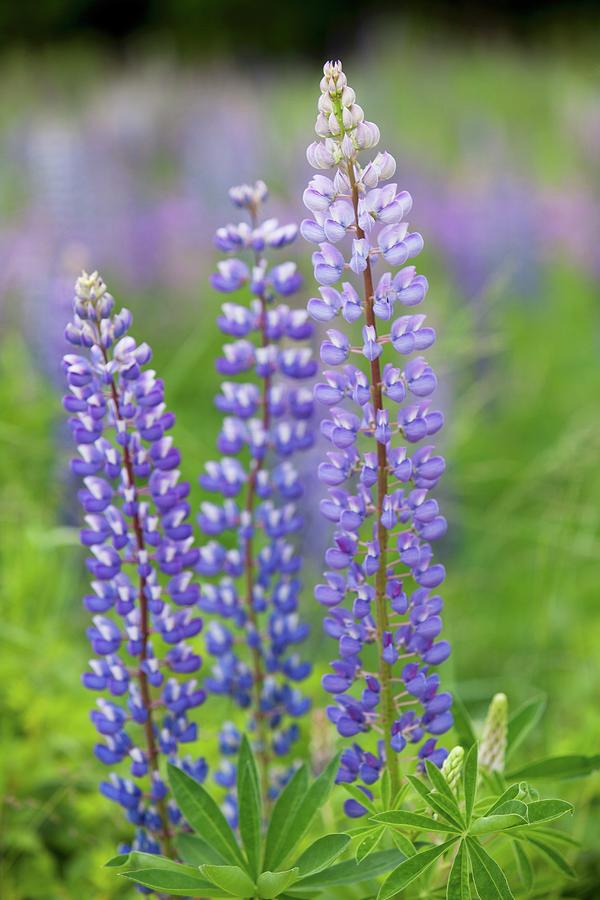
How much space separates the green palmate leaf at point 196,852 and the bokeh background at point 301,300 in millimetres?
423

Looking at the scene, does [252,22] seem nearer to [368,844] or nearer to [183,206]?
[183,206]

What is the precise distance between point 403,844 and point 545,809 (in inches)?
6.9

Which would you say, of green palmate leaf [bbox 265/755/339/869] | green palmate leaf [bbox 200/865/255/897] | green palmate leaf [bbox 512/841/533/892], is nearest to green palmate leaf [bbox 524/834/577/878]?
green palmate leaf [bbox 512/841/533/892]

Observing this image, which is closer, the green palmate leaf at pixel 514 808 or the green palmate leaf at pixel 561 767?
the green palmate leaf at pixel 514 808

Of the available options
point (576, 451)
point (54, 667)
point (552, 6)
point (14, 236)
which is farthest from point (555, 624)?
point (552, 6)

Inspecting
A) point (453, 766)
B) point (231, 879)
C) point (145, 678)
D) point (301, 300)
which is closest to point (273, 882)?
point (231, 879)

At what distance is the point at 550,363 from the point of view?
203 inches

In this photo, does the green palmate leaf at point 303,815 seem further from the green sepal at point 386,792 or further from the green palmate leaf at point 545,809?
the green palmate leaf at point 545,809

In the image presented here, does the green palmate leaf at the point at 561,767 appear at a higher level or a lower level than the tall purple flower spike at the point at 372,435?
lower

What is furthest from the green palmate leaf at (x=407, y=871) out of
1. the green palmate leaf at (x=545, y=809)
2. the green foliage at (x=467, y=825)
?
the green palmate leaf at (x=545, y=809)

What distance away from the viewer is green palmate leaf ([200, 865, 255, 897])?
4.29ft

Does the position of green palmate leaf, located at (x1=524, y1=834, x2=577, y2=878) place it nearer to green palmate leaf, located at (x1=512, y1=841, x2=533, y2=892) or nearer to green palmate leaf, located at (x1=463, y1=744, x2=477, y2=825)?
green palmate leaf, located at (x1=512, y1=841, x2=533, y2=892)

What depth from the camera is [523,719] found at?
1.72m

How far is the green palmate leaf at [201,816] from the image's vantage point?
148 centimetres
